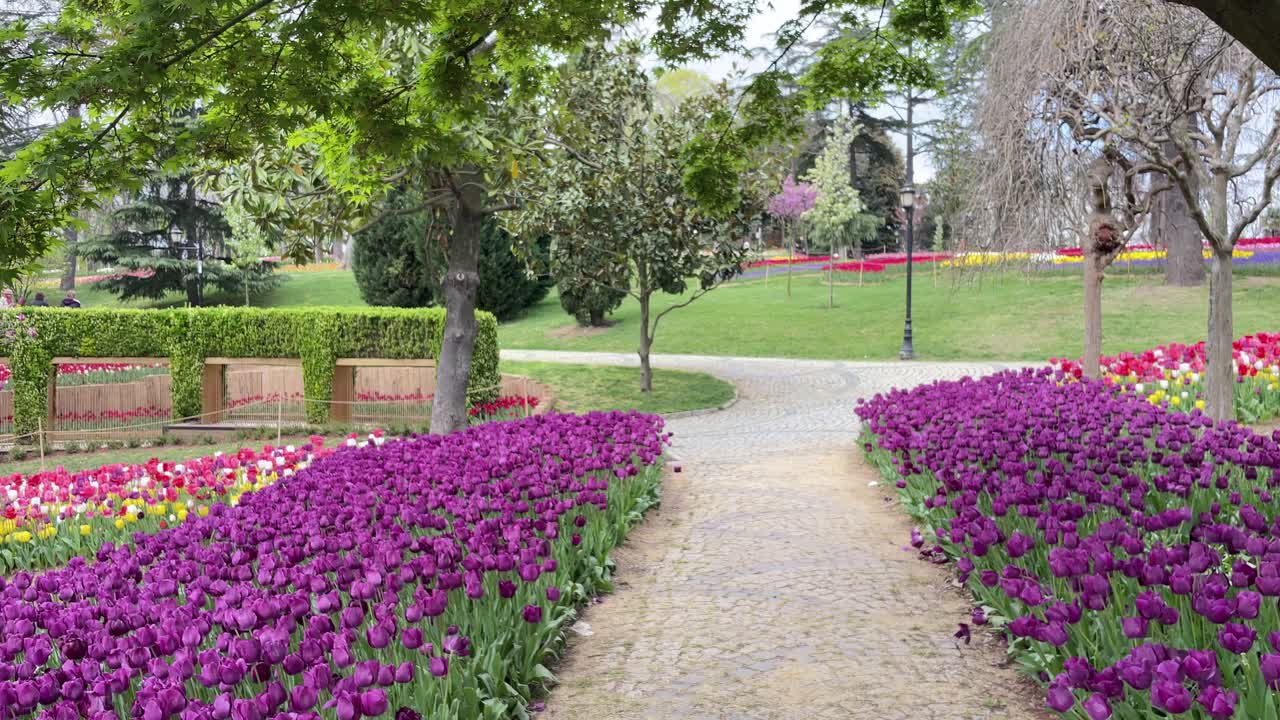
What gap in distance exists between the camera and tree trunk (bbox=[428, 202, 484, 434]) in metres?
12.3

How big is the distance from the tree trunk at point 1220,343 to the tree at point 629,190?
8683 mm

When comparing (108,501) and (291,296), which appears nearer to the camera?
(108,501)

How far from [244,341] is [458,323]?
517 cm

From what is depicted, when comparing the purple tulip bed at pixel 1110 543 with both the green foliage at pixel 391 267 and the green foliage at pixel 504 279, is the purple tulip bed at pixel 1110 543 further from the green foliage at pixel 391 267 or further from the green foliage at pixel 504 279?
the green foliage at pixel 391 267

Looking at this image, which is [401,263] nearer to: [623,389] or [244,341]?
[623,389]

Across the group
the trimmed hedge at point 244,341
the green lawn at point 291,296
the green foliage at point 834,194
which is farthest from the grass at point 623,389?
the green lawn at point 291,296

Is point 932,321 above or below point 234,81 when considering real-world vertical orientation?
below

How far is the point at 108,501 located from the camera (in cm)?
821

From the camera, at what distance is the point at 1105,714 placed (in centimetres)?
268

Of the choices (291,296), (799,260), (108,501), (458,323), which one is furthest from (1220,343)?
(799,260)

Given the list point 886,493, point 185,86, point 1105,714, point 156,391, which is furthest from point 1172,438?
point 156,391

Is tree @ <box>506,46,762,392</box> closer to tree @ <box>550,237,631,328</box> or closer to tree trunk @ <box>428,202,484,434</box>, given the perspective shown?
tree @ <box>550,237,631,328</box>

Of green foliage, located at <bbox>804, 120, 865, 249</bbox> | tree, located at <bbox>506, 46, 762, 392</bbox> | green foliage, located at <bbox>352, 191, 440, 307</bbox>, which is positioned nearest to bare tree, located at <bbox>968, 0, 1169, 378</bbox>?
tree, located at <bbox>506, 46, 762, 392</bbox>

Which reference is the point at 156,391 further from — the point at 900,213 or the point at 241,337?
the point at 900,213
